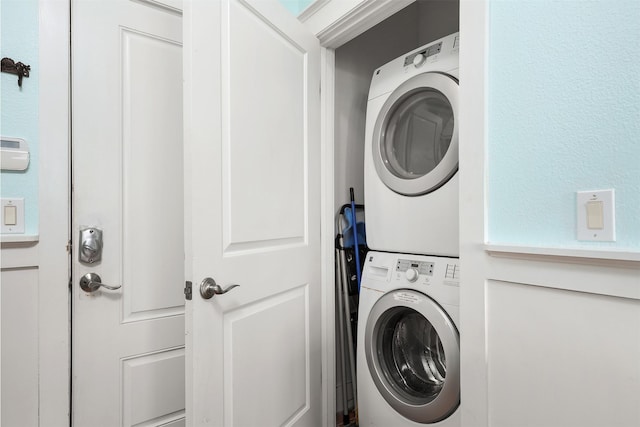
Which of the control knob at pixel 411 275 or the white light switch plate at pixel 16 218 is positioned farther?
the control knob at pixel 411 275

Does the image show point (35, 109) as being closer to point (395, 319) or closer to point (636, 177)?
point (395, 319)

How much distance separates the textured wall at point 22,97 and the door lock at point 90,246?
13 centimetres

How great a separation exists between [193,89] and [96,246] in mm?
668

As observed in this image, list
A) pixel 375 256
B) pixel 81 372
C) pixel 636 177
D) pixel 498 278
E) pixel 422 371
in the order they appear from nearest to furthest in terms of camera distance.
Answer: pixel 636 177, pixel 498 278, pixel 81 372, pixel 422 371, pixel 375 256

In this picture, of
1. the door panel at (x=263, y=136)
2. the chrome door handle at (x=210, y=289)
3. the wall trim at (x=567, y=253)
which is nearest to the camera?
the wall trim at (x=567, y=253)

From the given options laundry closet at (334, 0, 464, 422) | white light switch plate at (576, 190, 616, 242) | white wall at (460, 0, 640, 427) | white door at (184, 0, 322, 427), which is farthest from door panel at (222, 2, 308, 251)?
white light switch plate at (576, 190, 616, 242)

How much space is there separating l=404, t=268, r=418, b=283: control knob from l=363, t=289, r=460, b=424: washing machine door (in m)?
Answer: 0.05

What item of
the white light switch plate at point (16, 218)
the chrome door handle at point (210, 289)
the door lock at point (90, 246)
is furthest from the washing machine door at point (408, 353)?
the white light switch plate at point (16, 218)

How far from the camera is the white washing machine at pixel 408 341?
→ 1.18m

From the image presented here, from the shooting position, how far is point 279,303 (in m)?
1.31

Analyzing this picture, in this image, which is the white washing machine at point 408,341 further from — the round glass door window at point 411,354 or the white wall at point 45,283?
the white wall at point 45,283

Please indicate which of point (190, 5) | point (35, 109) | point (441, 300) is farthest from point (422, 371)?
point (35, 109)

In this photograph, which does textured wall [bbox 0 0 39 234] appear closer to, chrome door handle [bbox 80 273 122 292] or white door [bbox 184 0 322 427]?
chrome door handle [bbox 80 273 122 292]

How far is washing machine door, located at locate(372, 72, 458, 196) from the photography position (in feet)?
4.24
